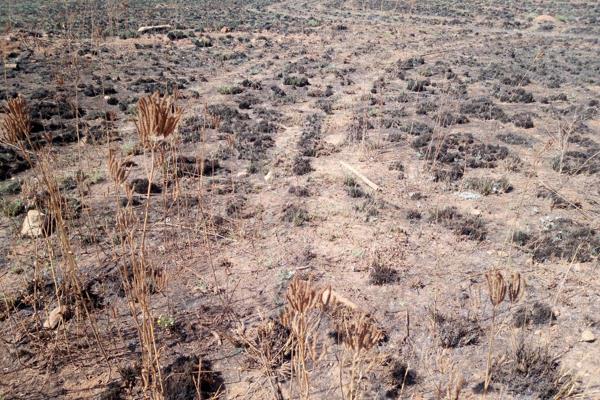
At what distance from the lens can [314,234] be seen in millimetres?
6473

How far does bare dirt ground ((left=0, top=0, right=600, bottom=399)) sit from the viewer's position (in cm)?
398

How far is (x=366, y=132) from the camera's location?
11086mm

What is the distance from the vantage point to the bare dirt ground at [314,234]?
13.0 feet

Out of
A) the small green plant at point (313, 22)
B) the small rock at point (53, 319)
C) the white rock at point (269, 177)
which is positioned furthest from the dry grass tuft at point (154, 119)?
the small green plant at point (313, 22)

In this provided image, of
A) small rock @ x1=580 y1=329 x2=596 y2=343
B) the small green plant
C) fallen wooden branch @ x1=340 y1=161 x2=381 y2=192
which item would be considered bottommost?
small rock @ x1=580 y1=329 x2=596 y2=343

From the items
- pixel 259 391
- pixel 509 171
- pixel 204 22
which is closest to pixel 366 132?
pixel 509 171

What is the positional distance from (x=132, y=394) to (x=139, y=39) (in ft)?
82.5

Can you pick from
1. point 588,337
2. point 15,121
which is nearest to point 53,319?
point 15,121

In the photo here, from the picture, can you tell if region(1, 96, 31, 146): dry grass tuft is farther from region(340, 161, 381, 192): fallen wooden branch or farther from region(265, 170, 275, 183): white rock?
region(340, 161, 381, 192): fallen wooden branch

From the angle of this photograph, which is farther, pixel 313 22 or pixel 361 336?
pixel 313 22

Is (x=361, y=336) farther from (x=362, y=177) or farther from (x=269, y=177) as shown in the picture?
(x=269, y=177)

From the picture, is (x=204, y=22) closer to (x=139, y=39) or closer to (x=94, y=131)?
(x=139, y=39)

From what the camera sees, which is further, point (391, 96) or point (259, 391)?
point (391, 96)

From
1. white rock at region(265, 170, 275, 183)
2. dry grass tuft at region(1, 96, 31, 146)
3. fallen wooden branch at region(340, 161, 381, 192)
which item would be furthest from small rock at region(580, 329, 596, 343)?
white rock at region(265, 170, 275, 183)
